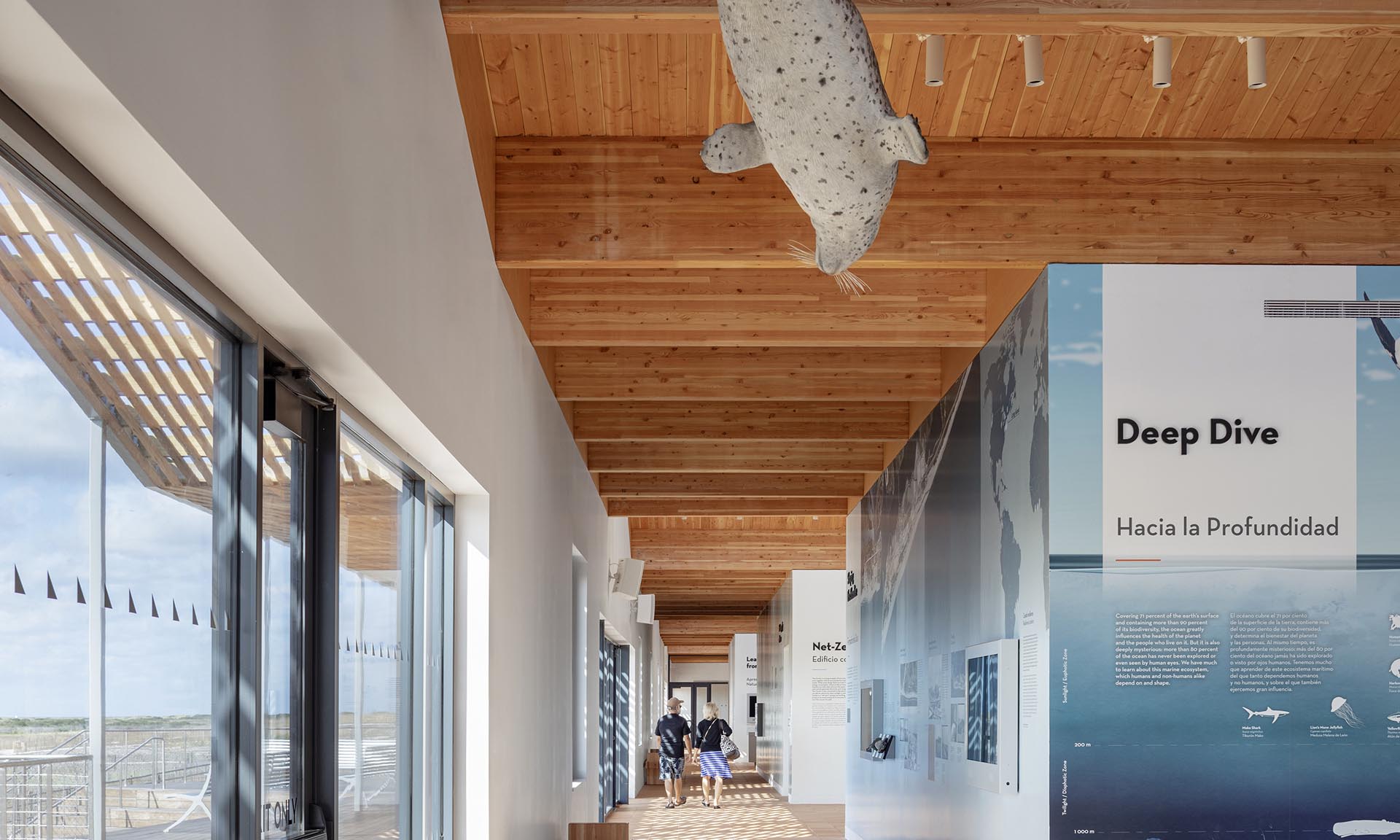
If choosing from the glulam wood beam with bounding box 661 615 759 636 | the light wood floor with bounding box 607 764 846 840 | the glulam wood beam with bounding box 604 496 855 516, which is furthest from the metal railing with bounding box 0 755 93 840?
the glulam wood beam with bounding box 661 615 759 636

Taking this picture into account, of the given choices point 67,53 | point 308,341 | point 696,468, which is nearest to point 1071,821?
point 308,341

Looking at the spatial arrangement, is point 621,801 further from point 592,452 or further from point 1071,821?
point 1071,821

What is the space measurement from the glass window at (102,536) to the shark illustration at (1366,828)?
4.29m

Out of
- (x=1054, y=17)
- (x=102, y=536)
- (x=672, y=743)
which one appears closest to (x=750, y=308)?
(x=1054, y=17)

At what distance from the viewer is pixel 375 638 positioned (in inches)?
174

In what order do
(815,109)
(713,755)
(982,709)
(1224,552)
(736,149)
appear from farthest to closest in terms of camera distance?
(713,755) < (982,709) < (1224,552) < (736,149) < (815,109)

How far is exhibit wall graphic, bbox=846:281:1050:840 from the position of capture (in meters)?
5.64

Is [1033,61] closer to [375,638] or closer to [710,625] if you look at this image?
[375,638]

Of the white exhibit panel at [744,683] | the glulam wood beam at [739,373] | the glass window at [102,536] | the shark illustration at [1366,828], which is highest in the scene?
the glulam wood beam at [739,373]

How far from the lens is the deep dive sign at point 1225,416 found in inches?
211

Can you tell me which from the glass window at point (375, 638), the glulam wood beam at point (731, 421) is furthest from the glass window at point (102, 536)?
the glulam wood beam at point (731, 421)

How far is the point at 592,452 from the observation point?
39.8 ft

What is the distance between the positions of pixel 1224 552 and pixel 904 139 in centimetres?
381

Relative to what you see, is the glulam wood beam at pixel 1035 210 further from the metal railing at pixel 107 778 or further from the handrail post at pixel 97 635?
the handrail post at pixel 97 635
